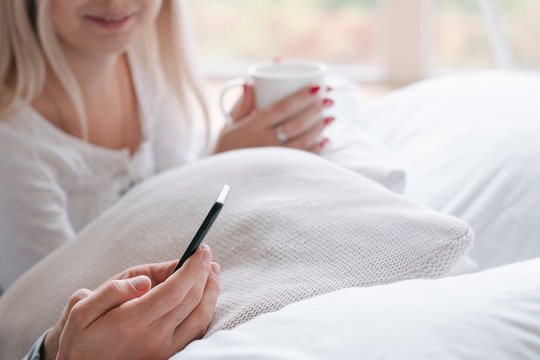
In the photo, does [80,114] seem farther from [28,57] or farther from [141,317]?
[141,317]

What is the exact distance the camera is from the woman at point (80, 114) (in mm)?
1043

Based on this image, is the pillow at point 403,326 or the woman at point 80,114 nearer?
the pillow at point 403,326

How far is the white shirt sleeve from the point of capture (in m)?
1.04

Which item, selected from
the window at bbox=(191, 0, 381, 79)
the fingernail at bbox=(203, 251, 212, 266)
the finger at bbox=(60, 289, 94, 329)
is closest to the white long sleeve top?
the finger at bbox=(60, 289, 94, 329)

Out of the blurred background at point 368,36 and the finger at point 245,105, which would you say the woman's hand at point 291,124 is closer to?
the finger at point 245,105

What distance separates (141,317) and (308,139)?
52 cm

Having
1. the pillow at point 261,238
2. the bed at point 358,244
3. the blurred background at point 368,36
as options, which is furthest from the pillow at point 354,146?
the blurred background at point 368,36

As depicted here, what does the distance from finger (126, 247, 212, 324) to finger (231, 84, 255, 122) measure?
0.61 metres

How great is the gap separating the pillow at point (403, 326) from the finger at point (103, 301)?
0.23 feet

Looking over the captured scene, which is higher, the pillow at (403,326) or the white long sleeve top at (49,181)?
the pillow at (403,326)

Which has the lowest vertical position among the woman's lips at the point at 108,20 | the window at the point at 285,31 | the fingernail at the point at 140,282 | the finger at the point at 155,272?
the window at the point at 285,31

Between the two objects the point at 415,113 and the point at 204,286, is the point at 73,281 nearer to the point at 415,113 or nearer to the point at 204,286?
the point at 204,286

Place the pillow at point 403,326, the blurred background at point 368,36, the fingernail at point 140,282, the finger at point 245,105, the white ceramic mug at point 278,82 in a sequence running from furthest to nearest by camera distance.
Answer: the blurred background at point 368,36, the finger at point 245,105, the white ceramic mug at point 278,82, the fingernail at point 140,282, the pillow at point 403,326

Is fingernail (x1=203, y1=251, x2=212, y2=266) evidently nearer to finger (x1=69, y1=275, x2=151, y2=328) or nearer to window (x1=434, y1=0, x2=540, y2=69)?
finger (x1=69, y1=275, x2=151, y2=328)
